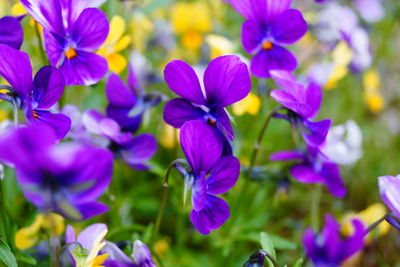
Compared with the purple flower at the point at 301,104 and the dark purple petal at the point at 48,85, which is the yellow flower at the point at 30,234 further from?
the purple flower at the point at 301,104

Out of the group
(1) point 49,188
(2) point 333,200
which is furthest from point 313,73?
(1) point 49,188

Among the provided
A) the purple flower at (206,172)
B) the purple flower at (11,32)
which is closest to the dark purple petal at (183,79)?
the purple flower at (206,172)

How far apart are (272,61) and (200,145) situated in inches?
20.6

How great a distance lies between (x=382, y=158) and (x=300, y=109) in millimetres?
2067

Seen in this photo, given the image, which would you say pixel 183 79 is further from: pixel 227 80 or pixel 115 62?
pixel 115 62

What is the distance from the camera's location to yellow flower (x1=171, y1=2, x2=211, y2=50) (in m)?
3.60

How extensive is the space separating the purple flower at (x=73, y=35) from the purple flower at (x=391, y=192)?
84 centimetres

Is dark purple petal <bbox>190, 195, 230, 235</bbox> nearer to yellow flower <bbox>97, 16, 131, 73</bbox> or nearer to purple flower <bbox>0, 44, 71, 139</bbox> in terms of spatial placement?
purple flower <bbox>0, 44, 71, 139</bbox>

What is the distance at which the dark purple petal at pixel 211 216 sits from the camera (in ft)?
4.40

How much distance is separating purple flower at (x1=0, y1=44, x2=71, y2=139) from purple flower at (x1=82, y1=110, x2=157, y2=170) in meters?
0.28

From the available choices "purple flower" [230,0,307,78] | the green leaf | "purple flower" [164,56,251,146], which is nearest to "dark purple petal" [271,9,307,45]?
"purple flower" [230,0,307,78]

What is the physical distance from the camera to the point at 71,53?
150 centimetres

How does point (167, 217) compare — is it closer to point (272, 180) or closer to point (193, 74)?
point (272, 180)

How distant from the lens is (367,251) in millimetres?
2742
